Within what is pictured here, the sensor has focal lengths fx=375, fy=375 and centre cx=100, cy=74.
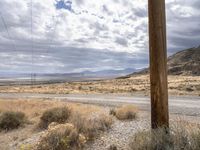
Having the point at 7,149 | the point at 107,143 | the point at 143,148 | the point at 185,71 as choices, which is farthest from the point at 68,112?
the point at 185,71

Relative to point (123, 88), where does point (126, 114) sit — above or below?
→ below

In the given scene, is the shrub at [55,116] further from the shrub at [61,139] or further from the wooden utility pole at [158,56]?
the wooden utility pole at [158,56]

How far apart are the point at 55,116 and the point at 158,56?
7.89 metres

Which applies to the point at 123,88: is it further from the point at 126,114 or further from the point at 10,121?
the point at 126,114

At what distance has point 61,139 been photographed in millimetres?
10133

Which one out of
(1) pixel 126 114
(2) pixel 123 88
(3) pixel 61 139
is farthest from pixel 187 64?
(3) pixel 61 139

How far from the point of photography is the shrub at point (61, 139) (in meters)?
10.0

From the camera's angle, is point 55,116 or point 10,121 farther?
point 10,121

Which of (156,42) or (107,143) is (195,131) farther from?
(107,143)

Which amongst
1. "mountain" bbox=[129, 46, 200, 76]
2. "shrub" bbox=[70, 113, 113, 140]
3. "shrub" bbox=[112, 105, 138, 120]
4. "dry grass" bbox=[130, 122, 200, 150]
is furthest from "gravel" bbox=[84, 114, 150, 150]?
"mountain" bbox=[129, 46, 200, 76]

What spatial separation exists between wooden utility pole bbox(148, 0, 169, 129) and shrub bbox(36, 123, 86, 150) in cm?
308

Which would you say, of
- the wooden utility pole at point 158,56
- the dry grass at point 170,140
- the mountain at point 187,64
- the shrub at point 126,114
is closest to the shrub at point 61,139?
the dry grass at point 170,140

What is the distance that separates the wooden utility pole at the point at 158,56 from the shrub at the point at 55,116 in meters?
7.09

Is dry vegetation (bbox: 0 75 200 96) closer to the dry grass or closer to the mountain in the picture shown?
the dry grass
